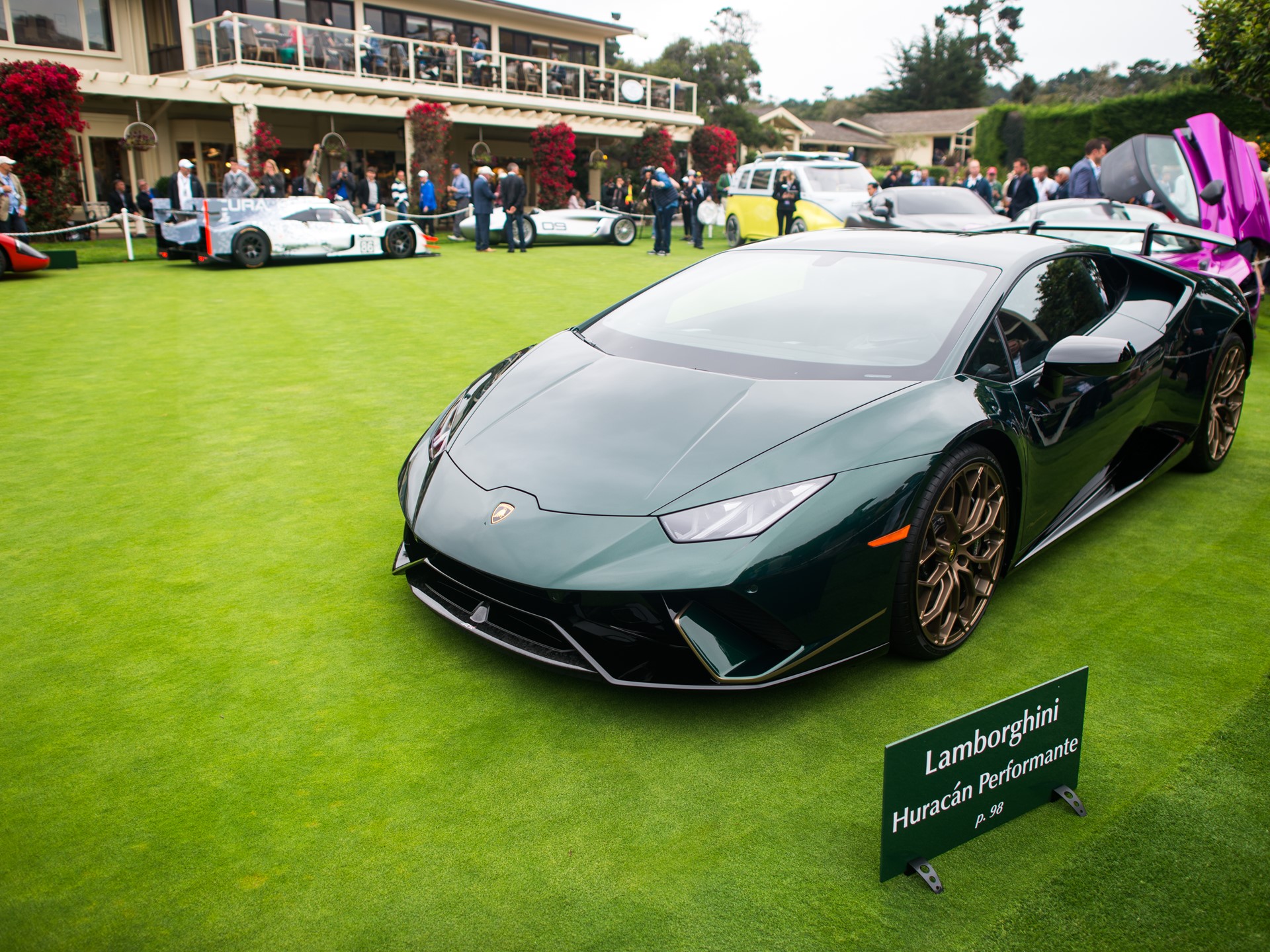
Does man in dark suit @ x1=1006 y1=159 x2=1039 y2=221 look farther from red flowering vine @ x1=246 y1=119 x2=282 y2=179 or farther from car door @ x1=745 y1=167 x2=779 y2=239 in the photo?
red flowering vine @ x1=246 y1=119 x2=282 y2=179

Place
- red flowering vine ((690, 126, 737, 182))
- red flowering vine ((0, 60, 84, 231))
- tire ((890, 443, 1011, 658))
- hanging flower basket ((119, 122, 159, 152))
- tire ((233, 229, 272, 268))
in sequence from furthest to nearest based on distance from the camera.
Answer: red flowering vine ((690, 126, 737, 182)) → hanging flower basket ((119, 122, 159, 152)) → red flowering vine ((0, 60, 84, 231)) → tire ((233, 229, 272, 268)) → tire ((890, 443, 1011, 658))

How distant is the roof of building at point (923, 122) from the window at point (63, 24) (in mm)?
49306

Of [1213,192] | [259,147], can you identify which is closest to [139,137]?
[259,147]

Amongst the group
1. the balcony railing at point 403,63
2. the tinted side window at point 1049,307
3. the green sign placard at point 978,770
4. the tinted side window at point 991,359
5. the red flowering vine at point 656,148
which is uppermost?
the balcony railing at point 403,63

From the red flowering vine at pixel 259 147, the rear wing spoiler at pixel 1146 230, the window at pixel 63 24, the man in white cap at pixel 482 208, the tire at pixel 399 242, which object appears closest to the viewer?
the rear wing spoiler at pixel 1146 230

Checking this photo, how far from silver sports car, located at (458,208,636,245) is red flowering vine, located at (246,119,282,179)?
5108 mm

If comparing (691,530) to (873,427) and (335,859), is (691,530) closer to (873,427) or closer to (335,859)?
(873,427)

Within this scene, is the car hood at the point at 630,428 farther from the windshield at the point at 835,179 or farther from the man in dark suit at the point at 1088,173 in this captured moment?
the windshield at the point at 835,179

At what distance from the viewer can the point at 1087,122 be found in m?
29.0

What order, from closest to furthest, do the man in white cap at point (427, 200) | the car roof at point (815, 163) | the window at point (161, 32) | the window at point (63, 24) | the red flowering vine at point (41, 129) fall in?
the car roof at point (815, 163)
the red flowering vine at point (41, 129)
the window at point (63, 24)
the man in white cap at point (427, 200)
the window at point (161, 32)

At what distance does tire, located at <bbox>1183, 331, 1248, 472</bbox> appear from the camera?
15.0 ft

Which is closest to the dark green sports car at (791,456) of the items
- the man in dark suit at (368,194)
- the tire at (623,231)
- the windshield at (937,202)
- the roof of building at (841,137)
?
the windshield at (937,202)

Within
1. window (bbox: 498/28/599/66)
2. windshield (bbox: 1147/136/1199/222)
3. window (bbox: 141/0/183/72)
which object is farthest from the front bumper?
window (bbox: 498/28/599/66)

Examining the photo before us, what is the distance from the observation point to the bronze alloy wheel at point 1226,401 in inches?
183
